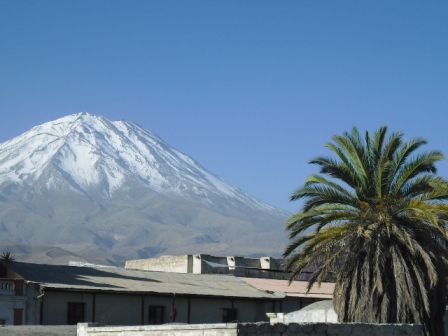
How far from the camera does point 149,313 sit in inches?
1729

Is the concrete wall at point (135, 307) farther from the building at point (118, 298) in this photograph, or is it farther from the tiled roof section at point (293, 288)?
the tiled roof section at point (293, 288)

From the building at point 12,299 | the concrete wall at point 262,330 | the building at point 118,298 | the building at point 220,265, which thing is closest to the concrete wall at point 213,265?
the building at point 220,265

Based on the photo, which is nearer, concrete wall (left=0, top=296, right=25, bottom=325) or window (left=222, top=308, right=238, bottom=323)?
concrete wall (left=0, top=296, right=25, bottom=325)

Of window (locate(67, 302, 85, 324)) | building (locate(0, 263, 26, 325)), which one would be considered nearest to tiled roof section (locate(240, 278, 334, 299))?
window (locate(67, 302, 85, 324))

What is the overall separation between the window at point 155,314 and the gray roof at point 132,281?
865mm

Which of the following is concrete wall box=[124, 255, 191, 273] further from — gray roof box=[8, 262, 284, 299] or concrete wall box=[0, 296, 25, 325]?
concrete wall box=[0, 296, 25, 325]

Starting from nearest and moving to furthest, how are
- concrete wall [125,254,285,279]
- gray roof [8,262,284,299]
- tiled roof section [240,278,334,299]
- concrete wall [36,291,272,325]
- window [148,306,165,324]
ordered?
concrete wall [36,291,272,325]
gray roof [8,262,284,299]
window [148,306,165,324]
tiled roof section [240,278,334,299]
concrete wall [125,254,285,279]

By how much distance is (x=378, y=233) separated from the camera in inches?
1307

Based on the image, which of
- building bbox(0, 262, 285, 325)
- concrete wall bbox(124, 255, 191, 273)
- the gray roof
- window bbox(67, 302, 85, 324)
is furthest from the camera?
concrete wall bbox(124, 255, 191, 273)

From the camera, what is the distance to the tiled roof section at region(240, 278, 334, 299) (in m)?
51.9

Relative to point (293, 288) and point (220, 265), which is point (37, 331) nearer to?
point (293, 288)

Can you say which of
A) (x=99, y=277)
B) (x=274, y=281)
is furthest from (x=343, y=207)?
(x=274, y=281)

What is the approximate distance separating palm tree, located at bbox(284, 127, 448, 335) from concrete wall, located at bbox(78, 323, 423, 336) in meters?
4.99

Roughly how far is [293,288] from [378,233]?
21853mm
